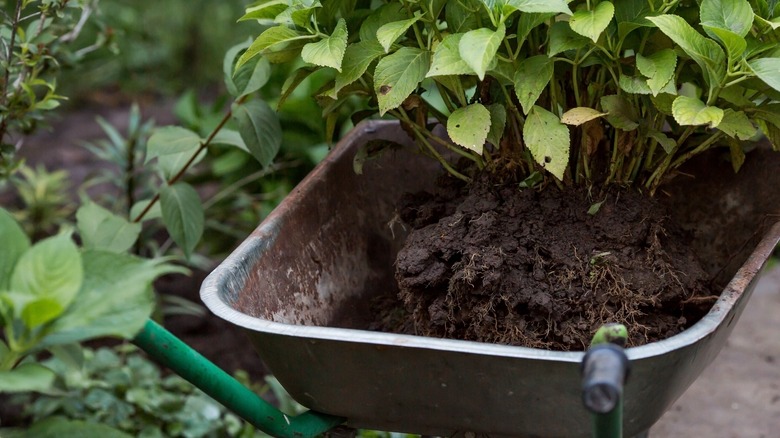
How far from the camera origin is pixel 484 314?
4.08 feet

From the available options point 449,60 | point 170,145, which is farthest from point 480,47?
point 170,145

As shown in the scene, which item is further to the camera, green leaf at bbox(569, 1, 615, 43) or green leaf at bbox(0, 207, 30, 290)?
→ green leaf at bbox(569, 1, 615, 43)

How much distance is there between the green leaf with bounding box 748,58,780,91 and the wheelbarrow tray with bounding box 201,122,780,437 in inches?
10.4

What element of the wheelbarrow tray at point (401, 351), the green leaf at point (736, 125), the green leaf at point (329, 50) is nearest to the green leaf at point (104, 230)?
the wheelbarrow tray at point (401, 351)

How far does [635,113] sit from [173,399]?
4.14ft

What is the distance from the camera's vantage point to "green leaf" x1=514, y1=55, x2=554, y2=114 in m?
1.21

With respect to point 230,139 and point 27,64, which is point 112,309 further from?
point 230,139

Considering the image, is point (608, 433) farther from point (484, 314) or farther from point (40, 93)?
point (40, 93)

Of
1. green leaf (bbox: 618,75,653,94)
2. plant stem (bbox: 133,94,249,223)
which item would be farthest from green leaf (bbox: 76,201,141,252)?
green leaf (bbox: 618,75,653,94)

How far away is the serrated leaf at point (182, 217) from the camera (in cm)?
171

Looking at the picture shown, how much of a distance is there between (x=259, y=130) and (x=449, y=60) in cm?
56

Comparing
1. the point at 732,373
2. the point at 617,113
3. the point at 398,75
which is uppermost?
the point at 398,75

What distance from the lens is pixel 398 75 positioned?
126 centimetres

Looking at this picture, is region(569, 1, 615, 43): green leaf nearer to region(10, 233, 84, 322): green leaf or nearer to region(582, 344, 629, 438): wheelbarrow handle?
region(582, 344, 629, 438): wheelbarrow handle
